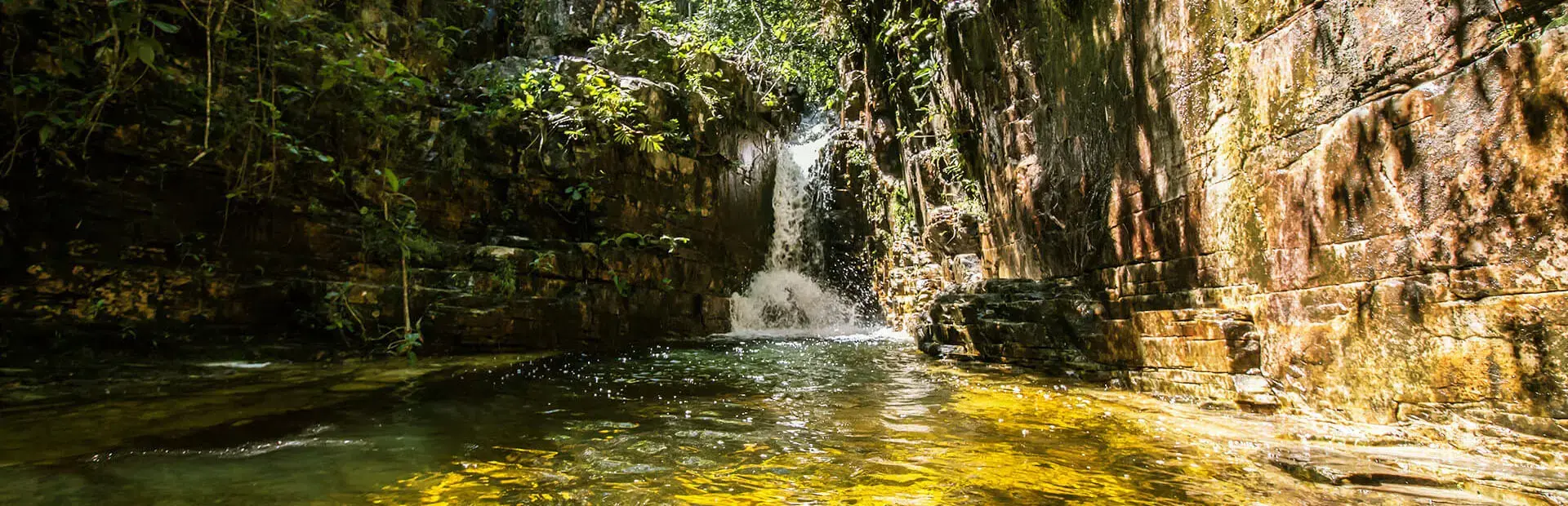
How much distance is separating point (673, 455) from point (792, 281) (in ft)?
36.4

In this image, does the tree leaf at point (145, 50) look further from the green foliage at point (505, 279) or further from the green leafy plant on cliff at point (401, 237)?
the green foliage at point (505, 279)

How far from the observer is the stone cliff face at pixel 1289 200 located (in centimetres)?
266

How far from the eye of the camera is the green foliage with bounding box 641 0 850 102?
39.1 ft

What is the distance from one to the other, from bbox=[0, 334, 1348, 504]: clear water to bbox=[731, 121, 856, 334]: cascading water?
830 centimetres

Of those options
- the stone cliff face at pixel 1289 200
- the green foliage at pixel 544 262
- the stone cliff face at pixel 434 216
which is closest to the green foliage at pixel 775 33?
the stone cliff face at pixel 434 216

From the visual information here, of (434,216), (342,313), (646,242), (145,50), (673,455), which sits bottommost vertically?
(673,455)

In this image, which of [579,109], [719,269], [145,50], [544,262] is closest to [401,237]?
[544,262]

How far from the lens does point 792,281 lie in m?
14.2

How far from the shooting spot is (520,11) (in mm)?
11906

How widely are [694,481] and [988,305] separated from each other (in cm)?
487

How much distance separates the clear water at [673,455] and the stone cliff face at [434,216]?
3171 millimetres

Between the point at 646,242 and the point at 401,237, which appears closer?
the point at 401,237

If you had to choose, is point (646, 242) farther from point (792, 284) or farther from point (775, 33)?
point (775, 33)

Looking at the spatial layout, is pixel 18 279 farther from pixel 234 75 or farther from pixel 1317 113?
pixel 1317 113
